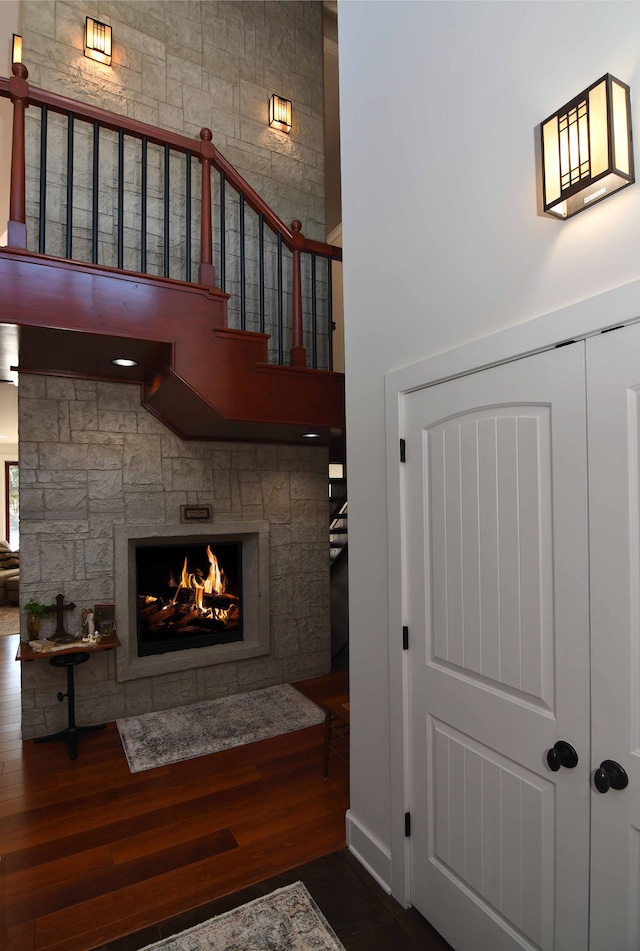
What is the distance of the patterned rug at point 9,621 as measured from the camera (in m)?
6.38

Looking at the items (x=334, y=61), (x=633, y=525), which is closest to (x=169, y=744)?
(x=633, y=525)

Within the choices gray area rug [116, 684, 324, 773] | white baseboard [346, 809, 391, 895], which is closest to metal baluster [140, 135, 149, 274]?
gray area rug [116, 684, 324, 773]

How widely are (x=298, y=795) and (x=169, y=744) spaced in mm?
1005

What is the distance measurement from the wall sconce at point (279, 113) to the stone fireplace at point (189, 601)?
3.40m

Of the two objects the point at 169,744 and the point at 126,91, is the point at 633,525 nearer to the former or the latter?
the point at 169,744

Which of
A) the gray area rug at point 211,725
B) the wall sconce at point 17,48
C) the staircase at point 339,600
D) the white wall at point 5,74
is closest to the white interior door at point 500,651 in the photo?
the gray area rug at point 211,725

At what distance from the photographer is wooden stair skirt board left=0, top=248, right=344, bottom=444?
8.39 feet

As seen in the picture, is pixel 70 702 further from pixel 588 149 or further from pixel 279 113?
pixel 279 113

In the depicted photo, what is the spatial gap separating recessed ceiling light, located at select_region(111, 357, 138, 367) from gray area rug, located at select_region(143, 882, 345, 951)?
2.76 metres

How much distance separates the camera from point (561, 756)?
146 centimetres

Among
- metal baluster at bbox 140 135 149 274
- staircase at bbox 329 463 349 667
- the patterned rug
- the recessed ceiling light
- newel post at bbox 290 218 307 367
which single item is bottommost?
the patterned rug

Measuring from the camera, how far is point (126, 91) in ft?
12.8

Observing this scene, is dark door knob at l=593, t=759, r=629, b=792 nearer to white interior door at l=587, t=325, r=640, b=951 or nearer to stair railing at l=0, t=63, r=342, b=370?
white interior door at l=587, t=325, r=640, b=951

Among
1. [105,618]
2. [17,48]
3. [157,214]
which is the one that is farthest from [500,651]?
[17,48]
